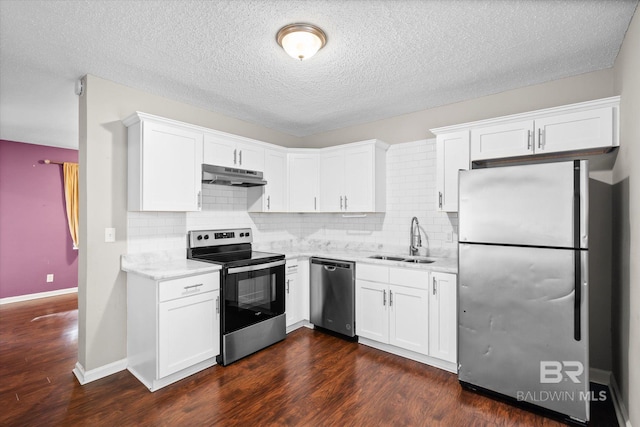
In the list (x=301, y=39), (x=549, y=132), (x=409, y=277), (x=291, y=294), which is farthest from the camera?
(x=291, y=294)

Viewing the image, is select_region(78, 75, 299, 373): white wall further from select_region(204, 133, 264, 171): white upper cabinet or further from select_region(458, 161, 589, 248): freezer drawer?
select_region(458, 161, 589, 248): freezer drawer

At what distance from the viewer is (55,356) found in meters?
3.23

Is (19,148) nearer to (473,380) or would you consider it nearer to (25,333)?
(25,333)

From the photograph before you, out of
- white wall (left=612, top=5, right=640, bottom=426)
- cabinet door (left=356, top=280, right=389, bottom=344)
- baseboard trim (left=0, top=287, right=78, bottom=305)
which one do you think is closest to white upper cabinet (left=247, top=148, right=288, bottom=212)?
cabinet door (left=356, top=280, right=389, bottom=344)

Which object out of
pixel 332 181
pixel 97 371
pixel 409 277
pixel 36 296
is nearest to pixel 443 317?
pixel 409 277

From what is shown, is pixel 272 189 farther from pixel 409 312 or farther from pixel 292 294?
pixel 409 312

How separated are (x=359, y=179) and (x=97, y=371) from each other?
3.14 metres

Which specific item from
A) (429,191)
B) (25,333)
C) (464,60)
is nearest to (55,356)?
(25,333)

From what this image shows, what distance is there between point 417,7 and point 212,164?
7.58 ft

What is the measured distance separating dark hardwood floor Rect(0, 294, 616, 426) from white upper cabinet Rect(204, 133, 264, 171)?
199 centimetres

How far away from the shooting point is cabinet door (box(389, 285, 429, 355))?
303 cm

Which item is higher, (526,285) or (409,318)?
(526,285)

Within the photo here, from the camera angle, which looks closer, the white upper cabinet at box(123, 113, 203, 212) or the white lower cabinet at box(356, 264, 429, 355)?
the white upper cabinet at box(123, 113, 203, 212)

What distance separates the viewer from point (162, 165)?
296cm
